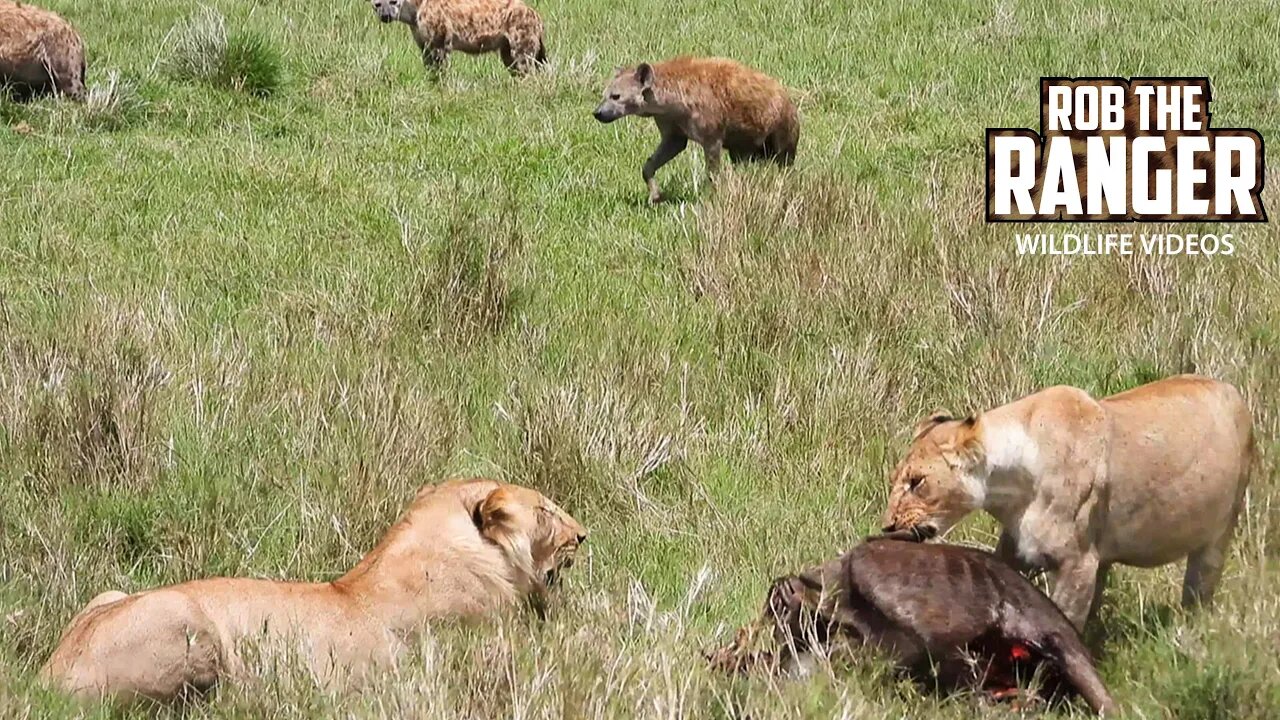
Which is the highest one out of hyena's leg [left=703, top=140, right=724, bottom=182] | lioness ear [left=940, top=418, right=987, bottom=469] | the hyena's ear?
lioness ear [left=940, top=418, right=987, bottom=469]

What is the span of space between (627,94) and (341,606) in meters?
8.29

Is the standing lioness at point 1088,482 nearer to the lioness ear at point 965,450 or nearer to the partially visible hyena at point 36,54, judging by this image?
the lioness ear at point 965,450

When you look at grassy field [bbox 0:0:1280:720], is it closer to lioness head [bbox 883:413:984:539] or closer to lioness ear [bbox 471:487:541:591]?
lioness ear [bbox 471:487:541:591]

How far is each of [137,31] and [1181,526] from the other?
43.8 feet

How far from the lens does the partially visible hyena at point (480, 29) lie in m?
16.7

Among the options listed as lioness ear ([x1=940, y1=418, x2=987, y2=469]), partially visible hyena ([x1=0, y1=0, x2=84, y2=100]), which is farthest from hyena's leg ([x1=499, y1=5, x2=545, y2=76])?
lioness ear ([x1=940, y1=418, x2=987, y2=469])

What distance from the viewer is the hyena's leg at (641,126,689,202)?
11797mm

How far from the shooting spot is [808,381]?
7516 millimetres

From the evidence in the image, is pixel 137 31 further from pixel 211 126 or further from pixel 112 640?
pixel 112 640

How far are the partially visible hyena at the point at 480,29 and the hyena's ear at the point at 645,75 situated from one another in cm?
402

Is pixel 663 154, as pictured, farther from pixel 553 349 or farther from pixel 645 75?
pixel 553 349

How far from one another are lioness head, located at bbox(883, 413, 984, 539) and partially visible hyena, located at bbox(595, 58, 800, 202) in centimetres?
695

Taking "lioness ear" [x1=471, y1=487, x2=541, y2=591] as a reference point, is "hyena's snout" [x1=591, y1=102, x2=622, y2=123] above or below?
below

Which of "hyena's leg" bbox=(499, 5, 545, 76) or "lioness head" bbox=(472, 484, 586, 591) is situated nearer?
"lioness head" bbox=(472, 484, 586, 591)
